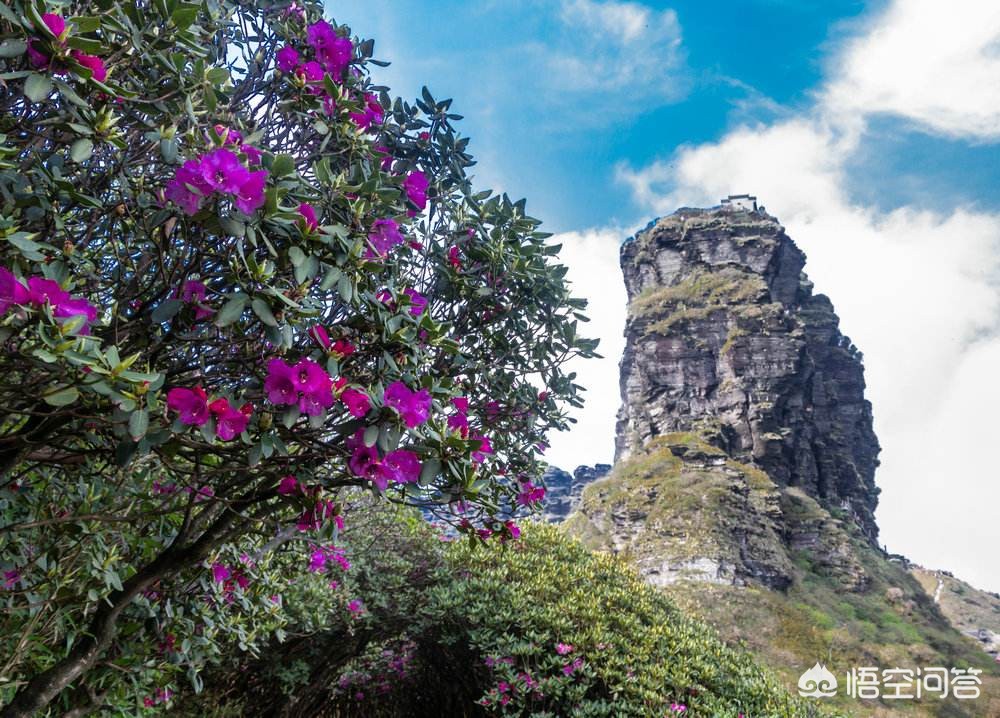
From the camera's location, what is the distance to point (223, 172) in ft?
5.16

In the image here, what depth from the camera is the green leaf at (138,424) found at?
146cm

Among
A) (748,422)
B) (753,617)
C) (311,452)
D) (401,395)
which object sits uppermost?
(748,422)

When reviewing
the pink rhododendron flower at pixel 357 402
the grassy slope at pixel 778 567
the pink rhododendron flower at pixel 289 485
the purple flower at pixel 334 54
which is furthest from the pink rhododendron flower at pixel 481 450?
the grassy slope at pixel 778 567

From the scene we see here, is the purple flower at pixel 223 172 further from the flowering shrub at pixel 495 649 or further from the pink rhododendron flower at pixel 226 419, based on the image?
the flowering shrub at pixel 495 649

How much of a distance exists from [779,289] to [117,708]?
1988 inches

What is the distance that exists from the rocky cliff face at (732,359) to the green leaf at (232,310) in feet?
116

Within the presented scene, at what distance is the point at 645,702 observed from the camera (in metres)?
4.39

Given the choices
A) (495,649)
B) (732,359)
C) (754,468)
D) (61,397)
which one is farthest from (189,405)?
(732,359)

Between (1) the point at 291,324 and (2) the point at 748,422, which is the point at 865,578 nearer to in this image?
(2) the point at 748,422

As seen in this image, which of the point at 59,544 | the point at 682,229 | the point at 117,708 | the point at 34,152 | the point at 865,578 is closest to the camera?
the point at 34,152

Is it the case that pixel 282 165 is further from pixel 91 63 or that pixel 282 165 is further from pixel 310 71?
pixel 310 71

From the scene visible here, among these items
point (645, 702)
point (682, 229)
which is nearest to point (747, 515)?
point (682, 229)

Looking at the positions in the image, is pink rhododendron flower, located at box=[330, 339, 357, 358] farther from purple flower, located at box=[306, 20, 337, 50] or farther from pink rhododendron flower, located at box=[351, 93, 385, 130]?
purple flower, located at box=[306, 20, 337, 50]

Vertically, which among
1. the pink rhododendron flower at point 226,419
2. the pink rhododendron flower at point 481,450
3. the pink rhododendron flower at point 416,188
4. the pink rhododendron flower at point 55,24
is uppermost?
the pink rhododendron flower at point 416,188
